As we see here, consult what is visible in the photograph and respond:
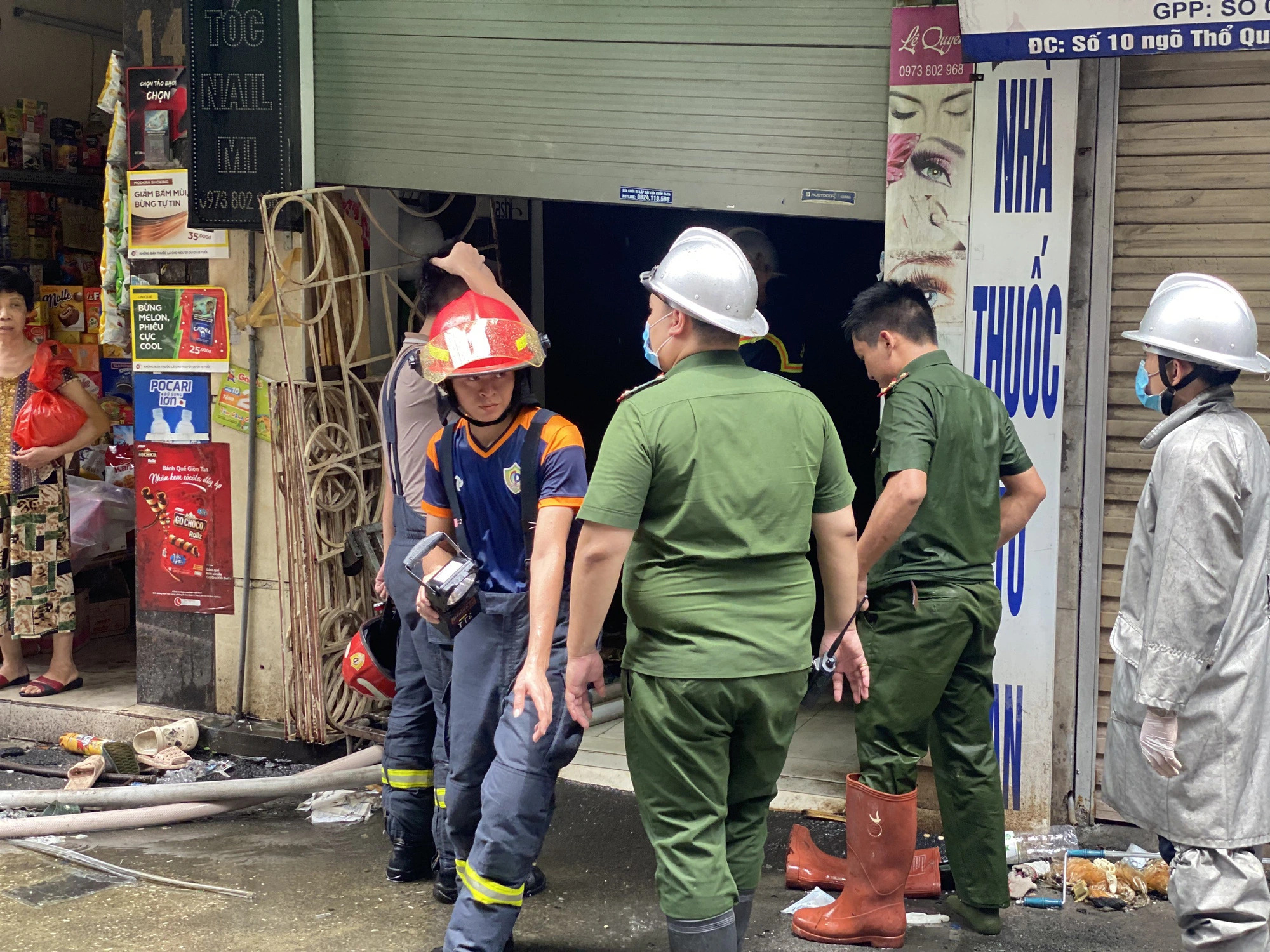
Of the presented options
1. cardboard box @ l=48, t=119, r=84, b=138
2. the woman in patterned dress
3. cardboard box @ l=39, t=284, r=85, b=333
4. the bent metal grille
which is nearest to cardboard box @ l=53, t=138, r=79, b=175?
cardboard box @ l=48, t=119, r=84, b=138

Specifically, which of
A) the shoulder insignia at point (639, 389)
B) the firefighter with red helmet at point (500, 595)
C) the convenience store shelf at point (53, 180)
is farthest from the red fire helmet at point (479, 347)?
the convenience store shelf at point (53, 180)

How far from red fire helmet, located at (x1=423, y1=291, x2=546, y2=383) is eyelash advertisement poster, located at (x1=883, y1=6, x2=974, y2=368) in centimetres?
152

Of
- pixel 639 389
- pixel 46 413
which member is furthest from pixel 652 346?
pixel 46 413

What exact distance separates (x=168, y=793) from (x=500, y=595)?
1.98 metres

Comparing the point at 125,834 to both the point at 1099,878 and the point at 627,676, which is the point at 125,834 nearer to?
the point at 627,676

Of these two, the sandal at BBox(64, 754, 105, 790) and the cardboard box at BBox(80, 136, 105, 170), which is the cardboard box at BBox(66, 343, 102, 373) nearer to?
the cardboard box at BBox(80, 136, 105, 170)

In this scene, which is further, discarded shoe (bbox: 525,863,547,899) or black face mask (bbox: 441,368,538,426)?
discarded shoe (bbox: 525,863,547,899)

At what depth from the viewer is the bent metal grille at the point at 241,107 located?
537 centimetres

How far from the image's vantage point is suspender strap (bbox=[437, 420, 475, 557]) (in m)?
3.77

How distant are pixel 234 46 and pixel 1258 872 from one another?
463 centimetres

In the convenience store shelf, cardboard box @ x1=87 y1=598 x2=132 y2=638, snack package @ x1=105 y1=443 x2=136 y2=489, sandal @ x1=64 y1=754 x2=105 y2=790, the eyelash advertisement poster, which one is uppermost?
the convenience store shelf

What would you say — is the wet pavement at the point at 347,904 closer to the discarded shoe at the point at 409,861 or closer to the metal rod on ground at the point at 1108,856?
the discarded shoe at the point at 409,861

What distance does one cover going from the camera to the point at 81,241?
8.35 metres

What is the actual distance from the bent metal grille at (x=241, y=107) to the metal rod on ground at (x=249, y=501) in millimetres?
222
